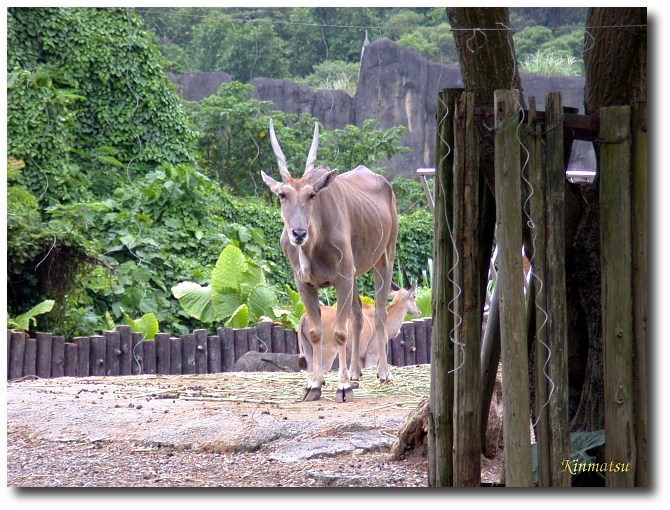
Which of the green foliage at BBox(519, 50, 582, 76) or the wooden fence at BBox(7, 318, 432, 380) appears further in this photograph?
the green foliage at BBox(519, 50, 582, 76)

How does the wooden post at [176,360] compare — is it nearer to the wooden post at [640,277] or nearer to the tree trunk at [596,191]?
the tree trunk at [596,191]

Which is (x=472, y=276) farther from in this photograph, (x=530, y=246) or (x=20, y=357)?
(x=20, y=357)

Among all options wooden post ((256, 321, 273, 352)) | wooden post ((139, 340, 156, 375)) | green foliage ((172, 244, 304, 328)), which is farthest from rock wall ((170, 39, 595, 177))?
wooden post ((139, 340, 156, 375))

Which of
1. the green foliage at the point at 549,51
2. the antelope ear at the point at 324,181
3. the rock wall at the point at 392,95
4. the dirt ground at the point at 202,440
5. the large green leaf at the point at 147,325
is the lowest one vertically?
the dirt ground at the point at 202,440

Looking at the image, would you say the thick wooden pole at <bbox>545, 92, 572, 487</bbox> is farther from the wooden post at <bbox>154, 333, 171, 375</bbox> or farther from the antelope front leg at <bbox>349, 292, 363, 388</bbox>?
the wooden post at <bbox>154, 333, 171, 375</bbox>

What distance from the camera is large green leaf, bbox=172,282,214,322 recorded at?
12.5 m

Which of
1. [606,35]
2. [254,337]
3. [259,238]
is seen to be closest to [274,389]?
[254,337]

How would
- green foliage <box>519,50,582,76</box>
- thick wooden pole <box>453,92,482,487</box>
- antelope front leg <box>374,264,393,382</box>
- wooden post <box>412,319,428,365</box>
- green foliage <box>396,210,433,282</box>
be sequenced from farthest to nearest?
green foliage <box>519,50,582,76</box> < green foliage <box>396,210,433,282</box> < wooden post <box>412,319,428,365</box> < antelope front leg <box>374,264,393,382</box> < thick wooden pole <box>453,92,482,487</box>

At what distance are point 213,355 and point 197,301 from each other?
8.04ft

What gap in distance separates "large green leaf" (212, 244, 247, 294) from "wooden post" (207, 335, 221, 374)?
76.3 inches

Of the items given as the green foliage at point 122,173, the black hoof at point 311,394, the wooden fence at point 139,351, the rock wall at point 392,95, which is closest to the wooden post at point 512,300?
the black hoof at point 311,394

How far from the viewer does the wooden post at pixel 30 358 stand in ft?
30.1

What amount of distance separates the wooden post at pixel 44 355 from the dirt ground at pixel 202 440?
1590mm

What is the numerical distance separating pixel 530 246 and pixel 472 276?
547mm
